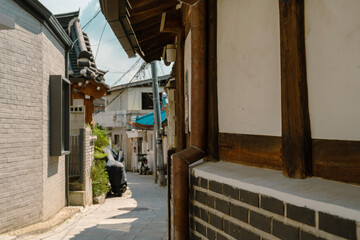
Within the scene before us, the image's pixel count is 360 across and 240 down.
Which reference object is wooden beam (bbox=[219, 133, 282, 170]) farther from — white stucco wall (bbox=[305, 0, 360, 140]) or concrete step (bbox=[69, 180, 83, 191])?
concrete step (bbox=[69, 180, 83, 191])

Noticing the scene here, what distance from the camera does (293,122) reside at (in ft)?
7.84

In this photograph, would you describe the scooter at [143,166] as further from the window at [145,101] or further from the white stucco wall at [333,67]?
the white stucco wall at [333,67]

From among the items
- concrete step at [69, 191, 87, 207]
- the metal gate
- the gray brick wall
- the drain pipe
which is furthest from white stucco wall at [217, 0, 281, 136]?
the metal gate

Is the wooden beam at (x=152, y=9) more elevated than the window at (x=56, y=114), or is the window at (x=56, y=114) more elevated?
the wooden beam at (x=152, y=9)

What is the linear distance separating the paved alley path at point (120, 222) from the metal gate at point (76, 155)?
49.6 inches

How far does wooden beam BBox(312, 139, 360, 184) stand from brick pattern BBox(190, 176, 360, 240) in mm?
289

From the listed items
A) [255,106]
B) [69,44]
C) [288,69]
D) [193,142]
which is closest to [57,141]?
[69,44]

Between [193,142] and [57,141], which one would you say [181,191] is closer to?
[193,142]

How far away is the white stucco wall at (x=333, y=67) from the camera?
2.04 metres

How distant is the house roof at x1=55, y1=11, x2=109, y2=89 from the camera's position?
14.4m

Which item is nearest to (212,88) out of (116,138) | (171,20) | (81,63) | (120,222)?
(171,20)

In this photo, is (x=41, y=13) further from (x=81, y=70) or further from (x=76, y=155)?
(x=81, y=70)

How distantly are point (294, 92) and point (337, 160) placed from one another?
48 centimetres

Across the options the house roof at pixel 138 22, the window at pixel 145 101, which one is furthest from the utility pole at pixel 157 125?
the window at pixel 145 101
